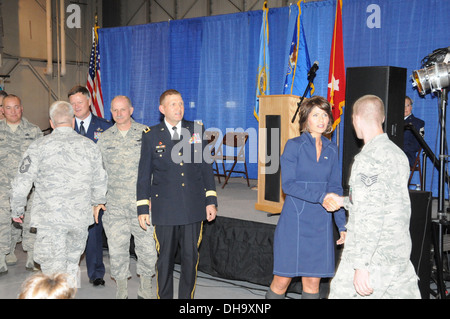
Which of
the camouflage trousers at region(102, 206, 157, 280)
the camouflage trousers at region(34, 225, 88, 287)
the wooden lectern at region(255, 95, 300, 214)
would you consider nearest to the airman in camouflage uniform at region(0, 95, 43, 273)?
the camouflage trousers at region(102, 206, 157, 280)

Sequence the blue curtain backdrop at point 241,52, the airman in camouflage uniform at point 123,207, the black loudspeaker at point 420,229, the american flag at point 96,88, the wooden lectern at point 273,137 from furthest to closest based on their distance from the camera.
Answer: the american flag at point 96,88 < the blue curtain backdrop at point 241,52 < the wooden lectern at point 273,137 < the airman in camouflage uniform at point 123,207 < the black loudspeaker at point 420,229

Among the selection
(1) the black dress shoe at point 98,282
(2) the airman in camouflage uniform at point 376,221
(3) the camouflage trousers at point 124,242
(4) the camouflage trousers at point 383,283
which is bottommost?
(1) the black dress shoe at point 98,282

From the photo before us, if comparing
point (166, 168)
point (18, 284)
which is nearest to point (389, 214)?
point (166, 168)

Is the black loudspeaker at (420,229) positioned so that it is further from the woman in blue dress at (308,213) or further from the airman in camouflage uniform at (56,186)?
the airman in camouflage uniform at (56,186)

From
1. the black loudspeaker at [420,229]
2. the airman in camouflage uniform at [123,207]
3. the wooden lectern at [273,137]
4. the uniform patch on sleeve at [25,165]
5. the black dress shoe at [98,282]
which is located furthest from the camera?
the wooden lectern at [273,137]

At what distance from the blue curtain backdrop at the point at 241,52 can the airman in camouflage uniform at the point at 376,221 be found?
4452mm

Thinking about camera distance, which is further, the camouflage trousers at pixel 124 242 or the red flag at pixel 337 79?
the red flag at pixel 337 79

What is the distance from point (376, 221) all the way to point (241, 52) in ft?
23.5

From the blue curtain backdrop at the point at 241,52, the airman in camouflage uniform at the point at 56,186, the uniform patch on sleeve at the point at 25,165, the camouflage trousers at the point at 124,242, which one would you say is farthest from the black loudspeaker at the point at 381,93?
the blue curtain backdrop at the point at 241,52

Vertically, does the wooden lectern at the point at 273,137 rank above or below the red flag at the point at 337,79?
below

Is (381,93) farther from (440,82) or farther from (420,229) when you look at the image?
(420,229)

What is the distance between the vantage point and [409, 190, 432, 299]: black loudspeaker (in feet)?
10.8

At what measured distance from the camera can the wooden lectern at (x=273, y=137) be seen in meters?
5.05

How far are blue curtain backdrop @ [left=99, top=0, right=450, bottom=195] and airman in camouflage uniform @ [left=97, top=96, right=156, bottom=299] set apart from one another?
4.24 metres
